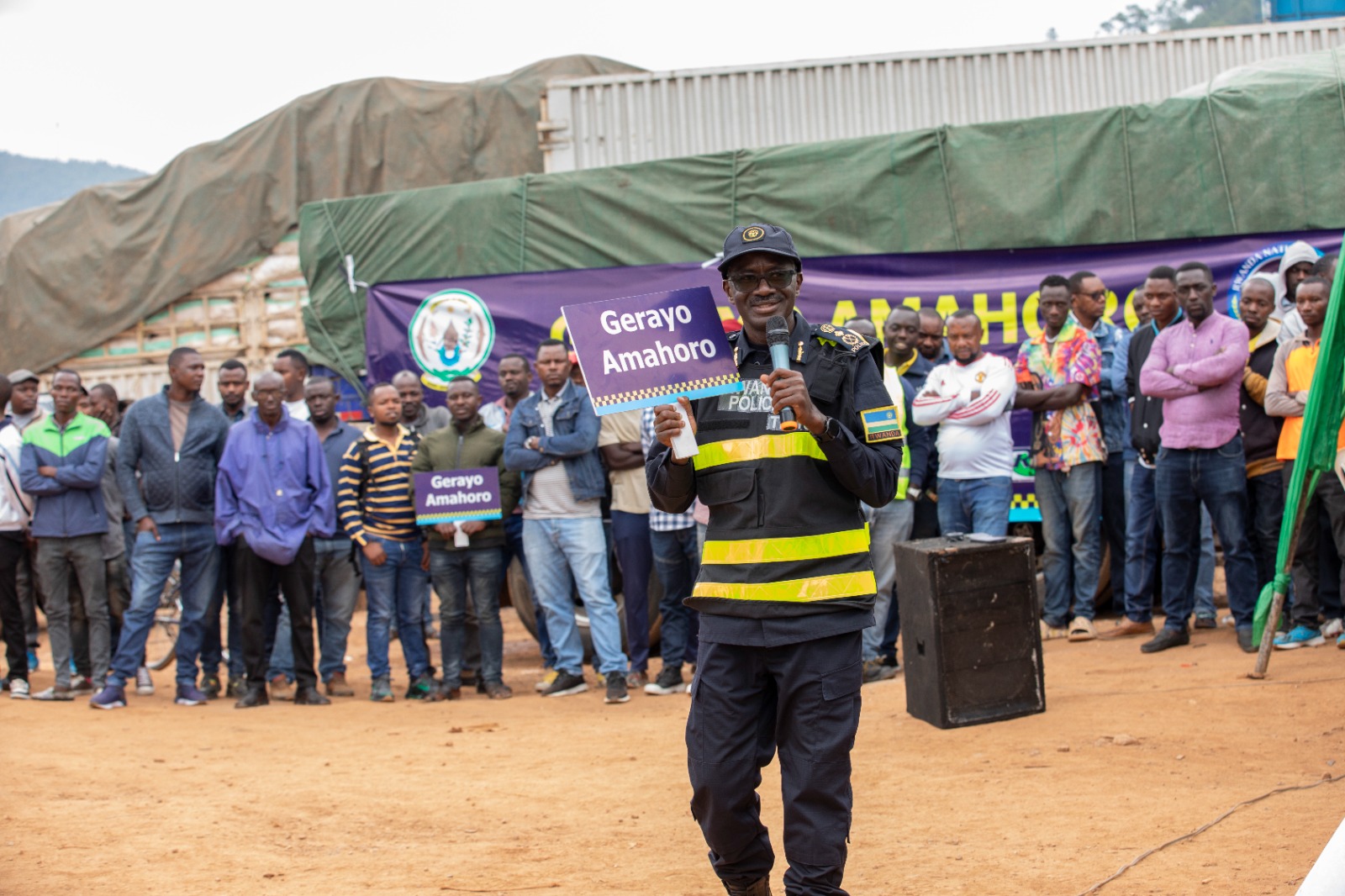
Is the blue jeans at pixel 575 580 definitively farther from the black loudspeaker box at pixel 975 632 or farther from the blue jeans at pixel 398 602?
the black loudspeaker box at pixel 975 632

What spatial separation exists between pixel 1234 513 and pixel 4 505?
27.9 feet

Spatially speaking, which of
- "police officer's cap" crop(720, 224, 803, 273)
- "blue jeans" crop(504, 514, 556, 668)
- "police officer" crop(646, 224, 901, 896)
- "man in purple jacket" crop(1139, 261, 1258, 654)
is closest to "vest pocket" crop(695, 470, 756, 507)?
"police officer" crop(646, 224, 901, 896)

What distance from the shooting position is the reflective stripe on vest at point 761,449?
12.8 ft

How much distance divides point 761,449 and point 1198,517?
5.41 meters

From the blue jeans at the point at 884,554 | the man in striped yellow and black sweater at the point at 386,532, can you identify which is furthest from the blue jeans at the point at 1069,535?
the man in striped yellow and black sweater at the point at 386,532

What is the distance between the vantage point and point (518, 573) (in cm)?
1005

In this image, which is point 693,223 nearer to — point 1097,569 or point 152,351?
point 1097,569

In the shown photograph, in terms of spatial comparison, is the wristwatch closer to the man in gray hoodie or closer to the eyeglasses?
the eyeglasses

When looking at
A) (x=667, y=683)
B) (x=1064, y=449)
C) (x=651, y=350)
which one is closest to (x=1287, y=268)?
(x=1064, y=449)

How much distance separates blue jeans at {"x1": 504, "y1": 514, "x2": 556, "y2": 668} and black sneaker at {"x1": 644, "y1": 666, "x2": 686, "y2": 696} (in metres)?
0.87

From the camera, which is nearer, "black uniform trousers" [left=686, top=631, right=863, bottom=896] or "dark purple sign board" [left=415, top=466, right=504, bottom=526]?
"black uniform trousers" [left=686, top=631, right=863, bottom=896]

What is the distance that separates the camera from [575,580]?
9.29 metres

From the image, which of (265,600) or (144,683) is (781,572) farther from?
(144,683)

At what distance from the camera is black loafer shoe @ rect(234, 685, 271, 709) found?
934 centimetres
